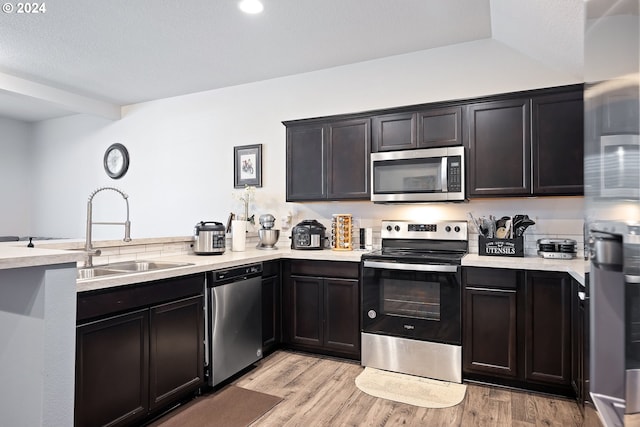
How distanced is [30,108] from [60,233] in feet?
5.99

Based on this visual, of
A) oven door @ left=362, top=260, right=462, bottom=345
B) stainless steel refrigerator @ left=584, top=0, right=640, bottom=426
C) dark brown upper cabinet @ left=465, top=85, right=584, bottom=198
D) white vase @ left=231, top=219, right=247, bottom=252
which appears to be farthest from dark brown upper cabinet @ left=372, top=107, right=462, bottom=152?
stainless steel refrigerator @ left=584, top=0, right=640, bottom=426

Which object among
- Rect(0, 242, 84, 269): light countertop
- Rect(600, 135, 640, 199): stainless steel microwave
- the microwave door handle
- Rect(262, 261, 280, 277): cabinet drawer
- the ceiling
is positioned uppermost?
the ceiling

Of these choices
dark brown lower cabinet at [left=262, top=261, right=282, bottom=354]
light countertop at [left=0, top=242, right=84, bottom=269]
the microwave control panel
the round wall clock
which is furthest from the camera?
the round wall clock

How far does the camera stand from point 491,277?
2.63 meters

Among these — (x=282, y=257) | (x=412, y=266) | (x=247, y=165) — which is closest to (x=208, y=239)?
(x=282, y=257)

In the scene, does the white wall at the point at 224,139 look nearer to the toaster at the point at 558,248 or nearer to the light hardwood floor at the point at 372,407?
the toaster at the point at 558,248

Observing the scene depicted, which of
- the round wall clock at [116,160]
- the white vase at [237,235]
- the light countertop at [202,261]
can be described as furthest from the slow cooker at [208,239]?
the round wall clock at [116,160]

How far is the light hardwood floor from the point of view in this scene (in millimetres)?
2209

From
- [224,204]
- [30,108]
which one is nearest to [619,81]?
[224,204]

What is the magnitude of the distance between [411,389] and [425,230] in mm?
1271

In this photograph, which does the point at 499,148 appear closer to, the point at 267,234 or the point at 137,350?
the point at 267,234

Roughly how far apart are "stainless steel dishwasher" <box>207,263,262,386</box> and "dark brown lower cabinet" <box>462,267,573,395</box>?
5.17 feet

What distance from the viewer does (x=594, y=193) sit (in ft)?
3.15

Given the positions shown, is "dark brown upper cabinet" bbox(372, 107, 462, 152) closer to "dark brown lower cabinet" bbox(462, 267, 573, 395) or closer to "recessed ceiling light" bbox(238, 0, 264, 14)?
"dark brown lower cabinet" bbox(462, 267, 573, 395)
